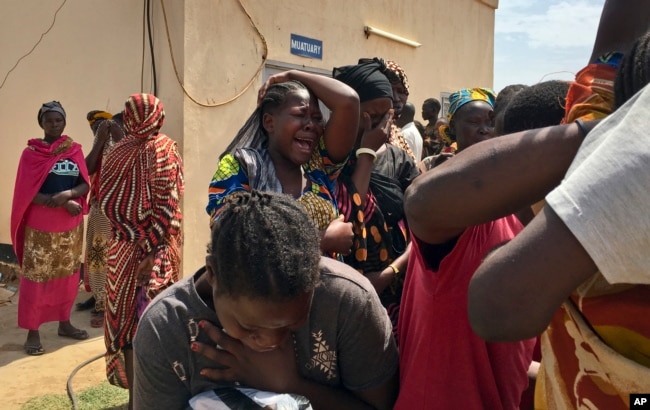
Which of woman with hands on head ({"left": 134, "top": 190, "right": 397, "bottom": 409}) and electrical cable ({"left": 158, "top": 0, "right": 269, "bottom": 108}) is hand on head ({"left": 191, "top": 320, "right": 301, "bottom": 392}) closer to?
woman with hands on head ({"left": 134, "top": 190, "right": 397, "bottom": 409})

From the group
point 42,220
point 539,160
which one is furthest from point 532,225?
point 42,220

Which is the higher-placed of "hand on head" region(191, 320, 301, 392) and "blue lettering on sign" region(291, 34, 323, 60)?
"blue lettering on sign" region(291, 34, 323, 60)

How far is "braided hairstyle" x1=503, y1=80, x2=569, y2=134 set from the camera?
1641mm

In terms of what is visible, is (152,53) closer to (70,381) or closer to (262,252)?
(70,381)

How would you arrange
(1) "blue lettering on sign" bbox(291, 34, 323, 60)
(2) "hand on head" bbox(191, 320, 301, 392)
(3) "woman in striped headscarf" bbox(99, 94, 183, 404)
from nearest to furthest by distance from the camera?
(2) "hand on head" bbox(191, 320, 301, 392) → (3) "woman in striped headscarf" bbox(99, 94, 183, 404) → (1) "blue lettering on sign" bbox(291, 34, 323, 60)

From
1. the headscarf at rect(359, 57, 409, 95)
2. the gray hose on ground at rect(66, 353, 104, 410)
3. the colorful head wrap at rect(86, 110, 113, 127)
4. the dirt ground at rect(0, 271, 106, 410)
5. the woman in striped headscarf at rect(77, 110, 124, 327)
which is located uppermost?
the headscarf at rect(359, 57, 409, 95)

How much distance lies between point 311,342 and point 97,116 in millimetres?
4783

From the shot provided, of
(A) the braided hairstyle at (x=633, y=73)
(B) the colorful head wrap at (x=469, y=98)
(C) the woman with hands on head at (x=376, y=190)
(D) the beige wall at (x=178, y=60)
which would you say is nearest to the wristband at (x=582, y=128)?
(A) the braided hairstyle at (x=633, y=73)

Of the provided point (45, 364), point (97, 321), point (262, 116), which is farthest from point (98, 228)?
point (262, 116)

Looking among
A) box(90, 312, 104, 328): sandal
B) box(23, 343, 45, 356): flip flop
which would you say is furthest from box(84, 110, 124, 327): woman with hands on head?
box(23, 343, 45, 356): flip flop

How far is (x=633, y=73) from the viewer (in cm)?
92

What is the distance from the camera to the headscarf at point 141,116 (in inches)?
141

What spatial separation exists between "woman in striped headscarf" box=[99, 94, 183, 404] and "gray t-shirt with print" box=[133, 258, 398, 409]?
206 centimetres

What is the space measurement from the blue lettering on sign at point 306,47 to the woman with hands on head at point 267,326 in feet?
16.8
